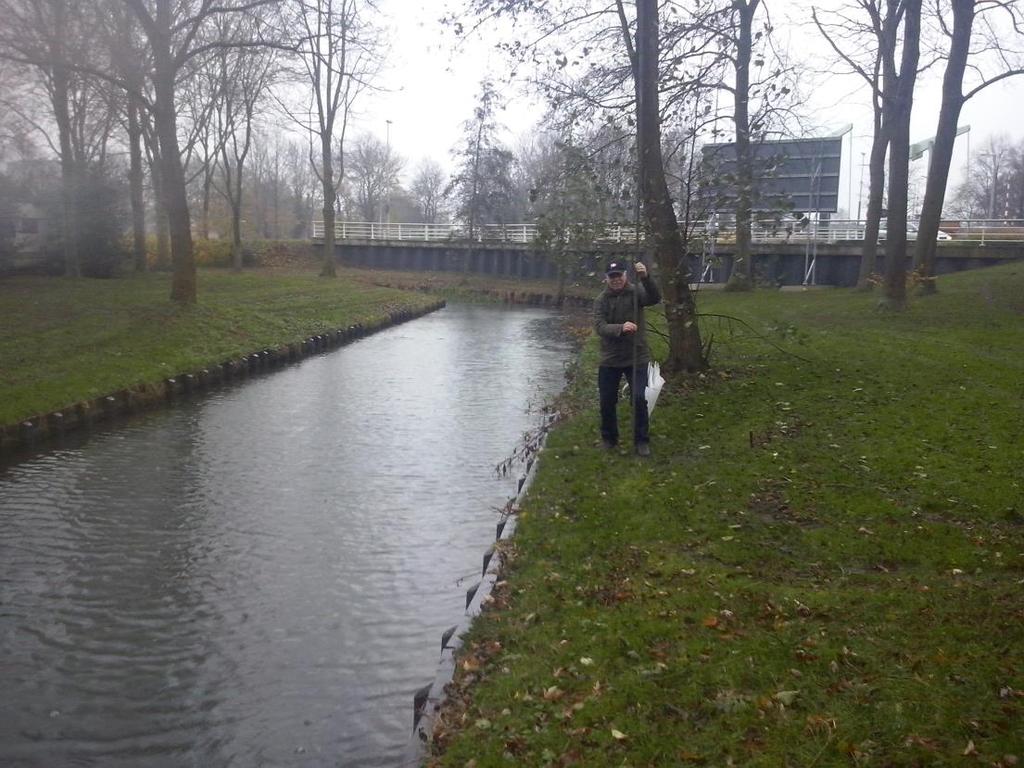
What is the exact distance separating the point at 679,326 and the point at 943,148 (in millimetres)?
13579

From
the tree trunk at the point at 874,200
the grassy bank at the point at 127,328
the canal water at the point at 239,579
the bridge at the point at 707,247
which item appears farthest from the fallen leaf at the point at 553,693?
the tree trunk at the point at 874,200

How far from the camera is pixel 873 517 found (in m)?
7.55

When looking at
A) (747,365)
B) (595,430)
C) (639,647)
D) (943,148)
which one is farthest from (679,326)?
(943,148)

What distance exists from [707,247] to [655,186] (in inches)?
58.8

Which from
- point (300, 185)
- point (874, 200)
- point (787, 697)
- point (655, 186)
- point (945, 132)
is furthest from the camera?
point (300, 185)

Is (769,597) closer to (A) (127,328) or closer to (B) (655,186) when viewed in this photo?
(B) (655,186)

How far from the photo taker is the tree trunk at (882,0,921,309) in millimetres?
20984

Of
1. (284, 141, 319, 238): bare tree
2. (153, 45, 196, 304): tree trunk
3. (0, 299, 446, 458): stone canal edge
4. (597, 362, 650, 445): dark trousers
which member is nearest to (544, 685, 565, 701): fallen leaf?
(597, 362, 650, 445): dark trousers

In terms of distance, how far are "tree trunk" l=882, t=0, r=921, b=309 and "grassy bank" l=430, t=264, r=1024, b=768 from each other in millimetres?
10266

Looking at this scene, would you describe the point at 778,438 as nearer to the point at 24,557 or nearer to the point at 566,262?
the point at 566,262

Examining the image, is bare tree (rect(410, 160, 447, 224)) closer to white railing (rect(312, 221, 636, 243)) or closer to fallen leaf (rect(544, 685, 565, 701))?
white railing (rect(312, 221, 636, 243))

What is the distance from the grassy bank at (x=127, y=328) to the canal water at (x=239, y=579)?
145cm

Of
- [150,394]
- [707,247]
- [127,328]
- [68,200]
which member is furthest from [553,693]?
[68,200]

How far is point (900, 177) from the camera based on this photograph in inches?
861
